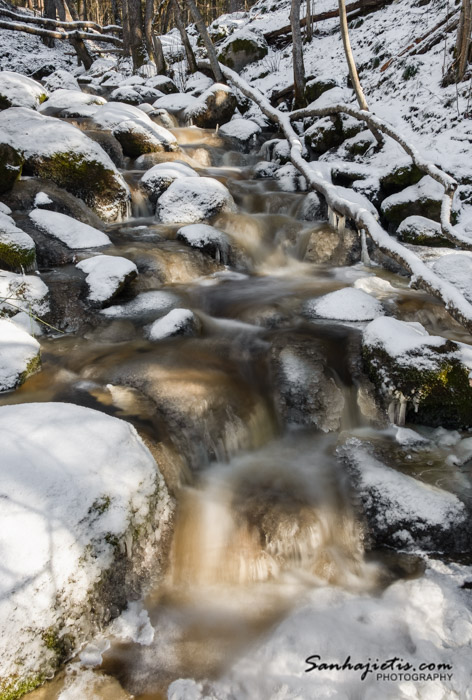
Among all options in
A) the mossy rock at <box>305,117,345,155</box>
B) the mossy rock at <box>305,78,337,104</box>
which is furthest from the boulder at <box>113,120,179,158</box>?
the mossy rock at <box>305,78,337,104</box>

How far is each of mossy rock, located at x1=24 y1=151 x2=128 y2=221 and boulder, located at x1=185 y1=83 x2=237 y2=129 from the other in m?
6.82

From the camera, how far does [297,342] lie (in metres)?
4.89

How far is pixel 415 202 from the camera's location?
839cm

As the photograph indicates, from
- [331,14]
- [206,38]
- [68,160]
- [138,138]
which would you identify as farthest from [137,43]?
[68,160]

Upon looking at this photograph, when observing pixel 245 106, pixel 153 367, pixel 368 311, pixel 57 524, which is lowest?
pixel 57 524

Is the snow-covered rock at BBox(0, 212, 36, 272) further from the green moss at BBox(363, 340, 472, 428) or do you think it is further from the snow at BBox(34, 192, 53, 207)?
the green moss at BBox(363, 340, 472, 428)

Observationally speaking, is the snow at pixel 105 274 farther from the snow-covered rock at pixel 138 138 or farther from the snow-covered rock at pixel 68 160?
the snow-covered rock at pixel 138 138

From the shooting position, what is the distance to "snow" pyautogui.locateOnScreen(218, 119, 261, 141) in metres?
12.8

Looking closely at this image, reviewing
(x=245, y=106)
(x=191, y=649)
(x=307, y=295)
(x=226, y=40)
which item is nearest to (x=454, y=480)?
(x=191, y=649)

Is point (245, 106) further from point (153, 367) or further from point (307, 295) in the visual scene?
point (153, 367)

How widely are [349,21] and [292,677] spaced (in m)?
20.0

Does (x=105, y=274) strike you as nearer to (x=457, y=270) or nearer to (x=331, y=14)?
(x=457, y=270)

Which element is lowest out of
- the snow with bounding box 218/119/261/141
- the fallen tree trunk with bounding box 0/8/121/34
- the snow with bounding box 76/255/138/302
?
the snow with bounding box 76/255/138/302

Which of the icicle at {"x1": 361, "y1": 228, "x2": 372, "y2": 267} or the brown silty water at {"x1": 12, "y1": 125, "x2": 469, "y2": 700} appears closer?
the brown silty water at {"x1": 12, "y1": 125, "x2": 469, "y2": 700}
